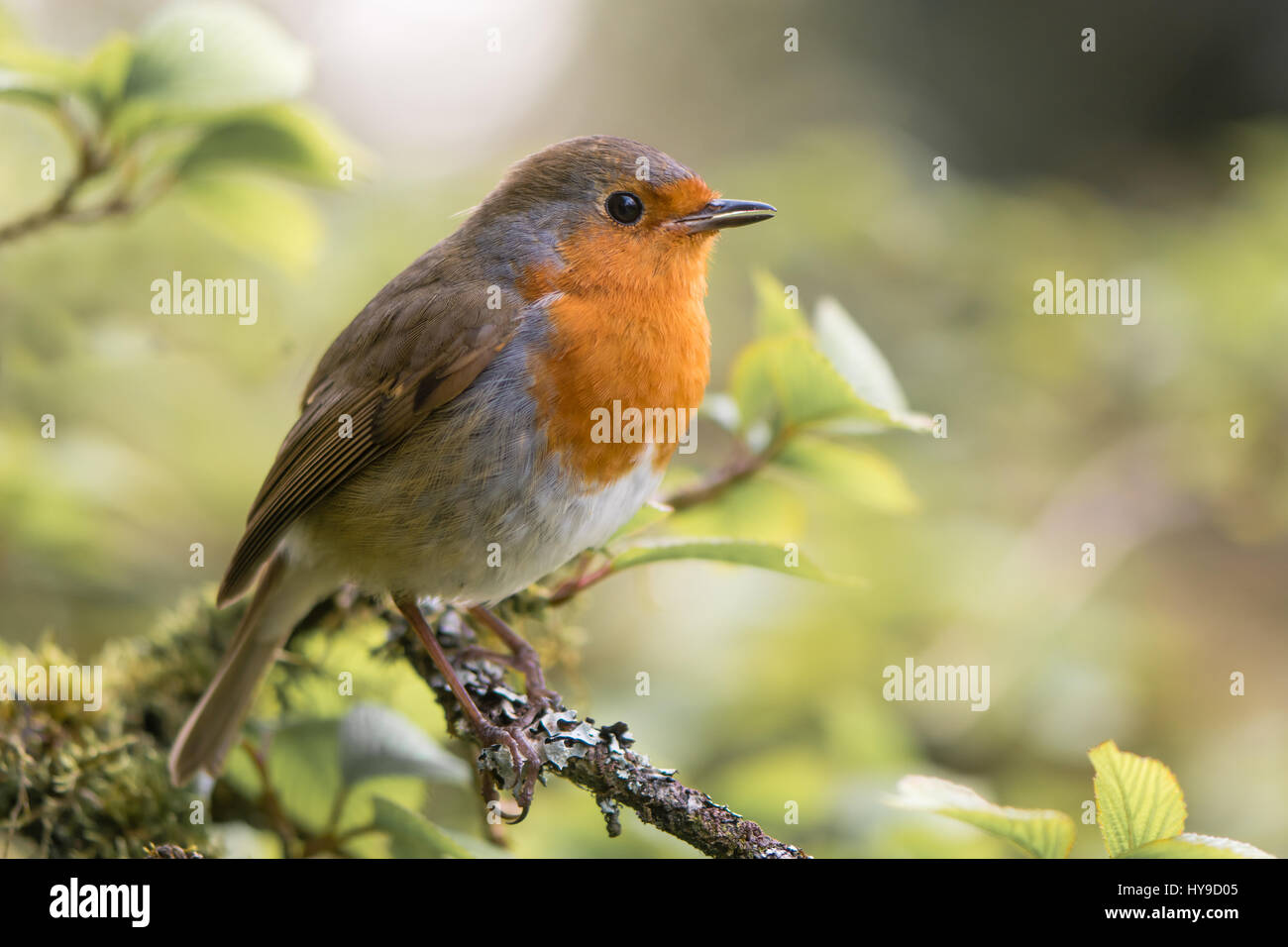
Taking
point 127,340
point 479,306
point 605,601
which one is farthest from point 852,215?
point 127,340

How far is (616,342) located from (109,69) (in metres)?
1.06

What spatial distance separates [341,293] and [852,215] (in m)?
1.99

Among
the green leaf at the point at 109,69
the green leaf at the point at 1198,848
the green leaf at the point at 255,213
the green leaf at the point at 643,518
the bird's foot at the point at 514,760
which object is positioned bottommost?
the green leaf at the point at 1198,848

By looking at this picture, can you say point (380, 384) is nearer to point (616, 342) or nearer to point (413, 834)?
point (616, 342)

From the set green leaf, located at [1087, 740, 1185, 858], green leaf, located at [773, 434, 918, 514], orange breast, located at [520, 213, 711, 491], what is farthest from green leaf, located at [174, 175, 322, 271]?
green leaf, located at [1087, 740, 1185, 858]

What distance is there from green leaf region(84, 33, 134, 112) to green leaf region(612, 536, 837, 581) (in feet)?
4.24

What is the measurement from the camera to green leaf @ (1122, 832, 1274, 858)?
133 cm

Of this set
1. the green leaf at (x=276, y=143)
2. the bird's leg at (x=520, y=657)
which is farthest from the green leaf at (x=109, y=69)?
the bird's leg at (x=520, y=657)

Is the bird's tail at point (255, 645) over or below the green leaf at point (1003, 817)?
over

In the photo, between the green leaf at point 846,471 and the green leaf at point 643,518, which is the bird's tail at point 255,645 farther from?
the green leaf at point 846,471

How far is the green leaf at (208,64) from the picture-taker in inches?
75.5

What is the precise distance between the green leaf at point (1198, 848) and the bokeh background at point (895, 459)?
803 mm

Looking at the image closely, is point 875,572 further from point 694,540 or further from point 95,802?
point 95,802

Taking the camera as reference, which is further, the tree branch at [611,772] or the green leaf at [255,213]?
the green leaf at [255,213]
